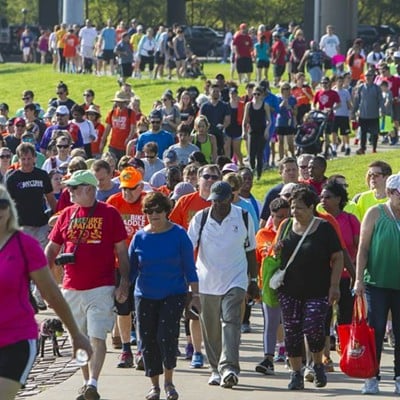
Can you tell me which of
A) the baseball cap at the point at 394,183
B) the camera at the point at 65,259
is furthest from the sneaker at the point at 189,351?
the baseball cap at the point at 394,183

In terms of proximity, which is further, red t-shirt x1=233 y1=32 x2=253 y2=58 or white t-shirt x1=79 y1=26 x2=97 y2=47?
white t-shirt x1=79 y1=26 x2=97 y2=47

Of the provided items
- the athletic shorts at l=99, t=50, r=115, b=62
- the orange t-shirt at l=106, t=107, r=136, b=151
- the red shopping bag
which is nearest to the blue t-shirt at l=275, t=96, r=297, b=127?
the orange t-shirt at l=106, t=107, r=136, b=151

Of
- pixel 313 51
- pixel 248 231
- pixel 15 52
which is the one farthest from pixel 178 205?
pixel 15 52

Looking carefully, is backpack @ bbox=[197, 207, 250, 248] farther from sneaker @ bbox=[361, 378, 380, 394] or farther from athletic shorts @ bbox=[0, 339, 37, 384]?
athletic shorts @ bbox=[0, 339, 37, 384]

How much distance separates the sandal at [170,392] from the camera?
12.1 meters

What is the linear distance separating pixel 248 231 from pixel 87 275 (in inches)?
67.9

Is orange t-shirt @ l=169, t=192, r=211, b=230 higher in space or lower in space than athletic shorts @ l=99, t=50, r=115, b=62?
lower

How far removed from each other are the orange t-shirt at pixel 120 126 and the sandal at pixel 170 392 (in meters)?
13.6

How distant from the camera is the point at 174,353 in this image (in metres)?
12.2

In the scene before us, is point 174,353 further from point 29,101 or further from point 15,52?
point 15,52

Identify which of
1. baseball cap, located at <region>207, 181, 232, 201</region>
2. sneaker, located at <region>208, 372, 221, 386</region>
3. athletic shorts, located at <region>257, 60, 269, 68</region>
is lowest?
sneaker, located at <region>208, 372, 221, 386</region>

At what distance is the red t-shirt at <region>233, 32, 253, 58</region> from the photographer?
Result: 4191 cm

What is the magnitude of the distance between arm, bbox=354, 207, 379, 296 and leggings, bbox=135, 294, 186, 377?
1428mm

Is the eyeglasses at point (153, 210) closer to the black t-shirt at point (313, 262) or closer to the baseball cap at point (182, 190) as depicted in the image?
the black t-shirt at point (313, 262)
